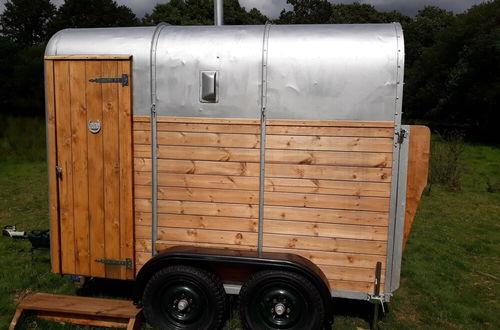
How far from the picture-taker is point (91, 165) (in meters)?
4.54

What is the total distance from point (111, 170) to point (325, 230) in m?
2.34

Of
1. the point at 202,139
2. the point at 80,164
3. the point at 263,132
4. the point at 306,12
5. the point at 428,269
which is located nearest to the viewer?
the point at 263,132

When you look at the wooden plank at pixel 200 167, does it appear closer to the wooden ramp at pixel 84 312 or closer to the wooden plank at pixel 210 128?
the wooden plank at pixel 210 128

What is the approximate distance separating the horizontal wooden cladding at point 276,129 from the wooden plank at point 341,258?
119 cm

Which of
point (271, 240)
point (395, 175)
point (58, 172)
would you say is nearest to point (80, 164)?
point (58, 172)

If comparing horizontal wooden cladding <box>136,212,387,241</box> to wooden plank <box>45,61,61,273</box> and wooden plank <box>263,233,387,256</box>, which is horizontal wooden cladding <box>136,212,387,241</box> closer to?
wooden plank <box>263,233,387,256</box>

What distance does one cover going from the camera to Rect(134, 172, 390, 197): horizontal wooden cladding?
4.12 meters

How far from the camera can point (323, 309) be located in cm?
405

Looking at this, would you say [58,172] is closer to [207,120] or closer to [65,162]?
[65,162]

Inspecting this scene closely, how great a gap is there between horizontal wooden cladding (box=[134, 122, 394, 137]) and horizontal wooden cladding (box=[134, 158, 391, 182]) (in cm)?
33

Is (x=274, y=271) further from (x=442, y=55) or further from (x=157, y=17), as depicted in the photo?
(x=157, y=17)

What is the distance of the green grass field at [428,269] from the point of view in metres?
4.95

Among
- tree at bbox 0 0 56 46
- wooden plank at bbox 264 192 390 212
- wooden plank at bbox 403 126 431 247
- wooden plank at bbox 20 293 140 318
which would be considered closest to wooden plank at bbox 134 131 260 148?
wooden plank at bbox 264 192 390 212

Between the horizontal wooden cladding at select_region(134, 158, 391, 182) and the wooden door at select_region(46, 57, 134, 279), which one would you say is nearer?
the horizontal wooden cladding at select_region(134, 158, 391, 182)
